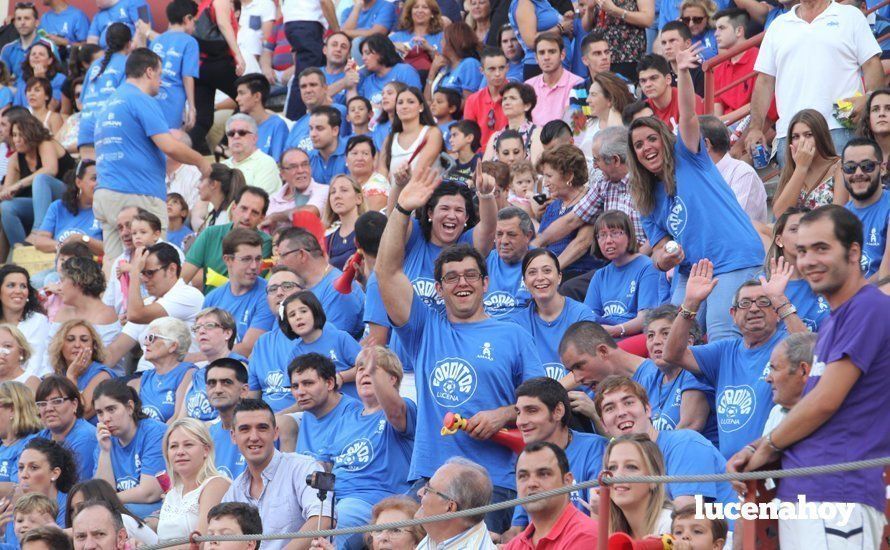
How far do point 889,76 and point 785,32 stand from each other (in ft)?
3.86

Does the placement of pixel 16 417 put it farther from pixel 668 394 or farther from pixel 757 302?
pixel 757 302

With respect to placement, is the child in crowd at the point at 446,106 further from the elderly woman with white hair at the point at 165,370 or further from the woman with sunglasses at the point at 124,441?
the woman with sunglasses at the point at 124,441

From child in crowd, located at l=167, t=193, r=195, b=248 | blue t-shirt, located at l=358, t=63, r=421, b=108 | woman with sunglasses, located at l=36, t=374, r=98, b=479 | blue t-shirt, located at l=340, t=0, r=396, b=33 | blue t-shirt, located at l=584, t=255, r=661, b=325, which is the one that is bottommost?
woman with sunglasses, located at l=36, t=374, r=98, b=479

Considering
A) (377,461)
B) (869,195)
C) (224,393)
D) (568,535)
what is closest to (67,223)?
(224,393)

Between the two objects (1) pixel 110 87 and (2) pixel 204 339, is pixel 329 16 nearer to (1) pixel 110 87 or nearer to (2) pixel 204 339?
(1) pixel 110 87

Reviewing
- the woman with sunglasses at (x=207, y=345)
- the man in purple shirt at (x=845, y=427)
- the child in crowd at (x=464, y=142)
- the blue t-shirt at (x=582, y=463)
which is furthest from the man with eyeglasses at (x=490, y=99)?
the man in purple shirt at (x=845, y=427)

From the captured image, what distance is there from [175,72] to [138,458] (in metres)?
6.23

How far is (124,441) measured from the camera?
9031 mm

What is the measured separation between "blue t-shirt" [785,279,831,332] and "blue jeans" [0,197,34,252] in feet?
28.7

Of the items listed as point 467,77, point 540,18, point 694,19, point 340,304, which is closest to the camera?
point 340,304

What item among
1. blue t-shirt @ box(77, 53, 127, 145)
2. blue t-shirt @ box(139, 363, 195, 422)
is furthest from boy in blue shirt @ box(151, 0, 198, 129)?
blue t-shirt @ box(139, 363, 195, 422)

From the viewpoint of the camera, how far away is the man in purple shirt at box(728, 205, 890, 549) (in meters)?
4.68

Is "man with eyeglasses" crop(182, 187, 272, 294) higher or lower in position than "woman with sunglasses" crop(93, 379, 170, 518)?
higher

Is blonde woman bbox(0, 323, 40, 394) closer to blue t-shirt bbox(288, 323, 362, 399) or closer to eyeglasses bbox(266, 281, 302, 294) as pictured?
eyeglasses bbox(266, 281, 302, 294)
